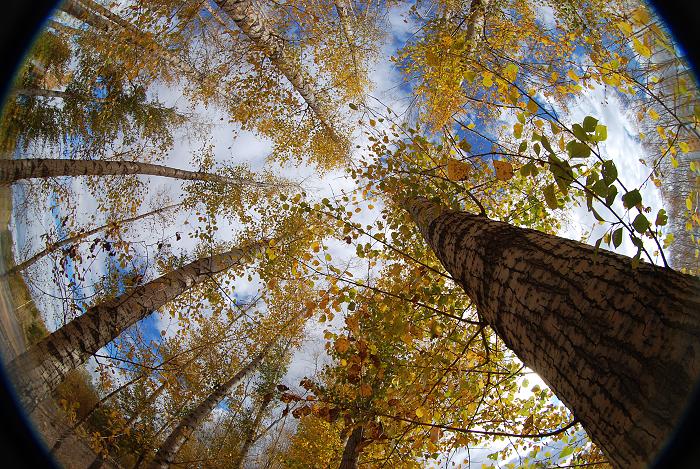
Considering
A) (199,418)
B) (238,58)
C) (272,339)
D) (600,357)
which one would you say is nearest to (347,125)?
(238,58)

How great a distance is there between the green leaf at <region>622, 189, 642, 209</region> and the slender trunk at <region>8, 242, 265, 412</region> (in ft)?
11.6

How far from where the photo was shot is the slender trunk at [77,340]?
8.13 feet

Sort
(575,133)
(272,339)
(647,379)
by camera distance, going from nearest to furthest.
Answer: (647,379)
(575,133)
(272,339)

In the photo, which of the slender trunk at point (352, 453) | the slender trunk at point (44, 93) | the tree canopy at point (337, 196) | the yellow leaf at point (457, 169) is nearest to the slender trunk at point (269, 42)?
the tree canopy at point (337, 196)

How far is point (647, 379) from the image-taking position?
2.48 ft

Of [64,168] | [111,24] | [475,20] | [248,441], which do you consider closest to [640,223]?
[475,20]

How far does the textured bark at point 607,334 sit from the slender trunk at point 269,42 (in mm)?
4733

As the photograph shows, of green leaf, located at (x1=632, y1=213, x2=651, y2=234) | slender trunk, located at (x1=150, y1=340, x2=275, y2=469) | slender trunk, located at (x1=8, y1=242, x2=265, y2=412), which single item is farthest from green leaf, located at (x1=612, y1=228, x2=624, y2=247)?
slender trunk, located at (x1=150, y1=340, x2=275, y2=469)

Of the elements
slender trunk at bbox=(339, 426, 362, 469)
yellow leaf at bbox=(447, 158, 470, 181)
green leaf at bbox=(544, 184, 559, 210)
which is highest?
yellow leaf at bbox=(447, 158, 470, 181)

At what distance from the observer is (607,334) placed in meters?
0.87

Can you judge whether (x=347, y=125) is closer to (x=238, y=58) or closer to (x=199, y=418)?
(x=238, y=58)

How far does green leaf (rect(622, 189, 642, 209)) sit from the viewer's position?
0.91m

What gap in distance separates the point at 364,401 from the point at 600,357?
431cm

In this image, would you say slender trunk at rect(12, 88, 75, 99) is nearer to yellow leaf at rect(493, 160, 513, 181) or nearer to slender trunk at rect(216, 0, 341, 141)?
slender trunk at rect(216, 0, 341, 141)
